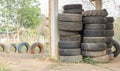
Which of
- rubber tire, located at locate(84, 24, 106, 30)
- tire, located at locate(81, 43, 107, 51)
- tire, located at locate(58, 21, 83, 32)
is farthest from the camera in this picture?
rubber tire, located at locate(84, 24, 106, 30)

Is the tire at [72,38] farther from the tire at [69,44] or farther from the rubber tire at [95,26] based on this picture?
the rubber tire at [95,26]

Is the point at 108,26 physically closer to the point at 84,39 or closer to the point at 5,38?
the point at 84,39

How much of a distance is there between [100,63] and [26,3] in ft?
62.1

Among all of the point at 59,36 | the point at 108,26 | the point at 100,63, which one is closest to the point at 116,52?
the point at 108,26

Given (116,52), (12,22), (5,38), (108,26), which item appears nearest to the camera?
(108,26)

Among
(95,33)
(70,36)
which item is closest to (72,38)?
(70,36)

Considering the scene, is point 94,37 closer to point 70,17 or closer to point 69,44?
point 69,44

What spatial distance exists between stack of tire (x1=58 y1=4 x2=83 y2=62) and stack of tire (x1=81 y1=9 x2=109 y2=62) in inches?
9.1

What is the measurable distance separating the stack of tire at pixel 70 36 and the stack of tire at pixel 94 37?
23 cm

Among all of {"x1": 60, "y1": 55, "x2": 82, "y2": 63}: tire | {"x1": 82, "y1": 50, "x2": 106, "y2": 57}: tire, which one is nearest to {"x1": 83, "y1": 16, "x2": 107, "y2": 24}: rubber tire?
{"x1": 82, "y1": 50, "x2": 106, "y2": 57}: tire

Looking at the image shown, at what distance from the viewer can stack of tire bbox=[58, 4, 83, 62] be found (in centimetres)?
A: 873

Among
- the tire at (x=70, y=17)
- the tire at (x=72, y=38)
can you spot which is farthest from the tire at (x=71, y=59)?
the tire at (x=70, y=17)

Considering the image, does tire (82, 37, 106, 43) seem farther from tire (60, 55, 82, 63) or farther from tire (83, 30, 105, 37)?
tire (60, 55, 82, 63)

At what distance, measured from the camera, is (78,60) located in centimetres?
879
